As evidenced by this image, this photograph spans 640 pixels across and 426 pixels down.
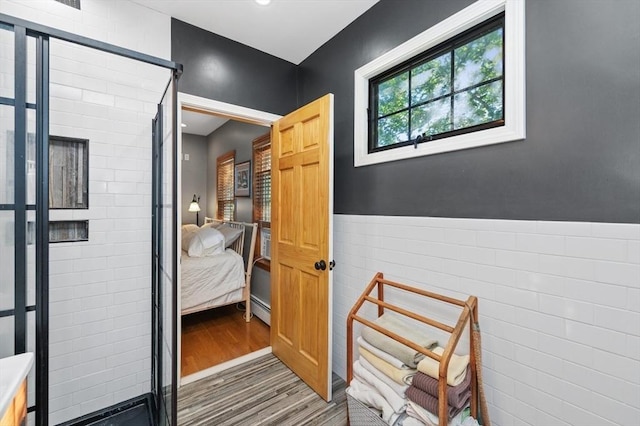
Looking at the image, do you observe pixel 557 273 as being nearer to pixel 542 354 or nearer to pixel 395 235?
pixel 542 354

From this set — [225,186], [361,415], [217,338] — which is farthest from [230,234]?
[361,415]

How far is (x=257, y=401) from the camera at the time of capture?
1.96 meters

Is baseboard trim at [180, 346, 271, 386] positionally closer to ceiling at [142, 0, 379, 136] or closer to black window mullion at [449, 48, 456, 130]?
black window mullion at [449, 48, 456, 130]

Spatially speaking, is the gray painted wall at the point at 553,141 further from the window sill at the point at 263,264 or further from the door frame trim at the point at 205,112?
the window sill at the point at 263,264

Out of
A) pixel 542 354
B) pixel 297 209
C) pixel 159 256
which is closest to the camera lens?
pixel 542 354

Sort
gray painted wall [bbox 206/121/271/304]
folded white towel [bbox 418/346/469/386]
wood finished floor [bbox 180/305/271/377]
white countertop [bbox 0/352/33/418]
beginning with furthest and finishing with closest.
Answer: gray painted wall [bbox 206/121/271/304] → wood finished floor [bbox 180/305/271/377] → folded white towel [bbox 418/346/469/386] → white countertop [bbox 0/352/33/418]

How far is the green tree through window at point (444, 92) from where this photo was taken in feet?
4.70

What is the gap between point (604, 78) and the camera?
1062 millimetres

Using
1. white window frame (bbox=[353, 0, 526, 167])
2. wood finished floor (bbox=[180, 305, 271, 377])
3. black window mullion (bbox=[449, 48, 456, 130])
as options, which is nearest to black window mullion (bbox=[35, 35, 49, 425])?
wood finished floor (bbox=[180, 305, 271, 377])

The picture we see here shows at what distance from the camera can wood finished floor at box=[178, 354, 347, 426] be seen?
1.79m

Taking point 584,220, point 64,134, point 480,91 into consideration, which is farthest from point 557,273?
point 64,134

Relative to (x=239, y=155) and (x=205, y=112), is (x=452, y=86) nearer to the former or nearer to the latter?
(x=205, y=112)

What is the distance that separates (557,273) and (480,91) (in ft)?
3.10

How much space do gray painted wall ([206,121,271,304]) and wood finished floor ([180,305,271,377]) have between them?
36 cm
